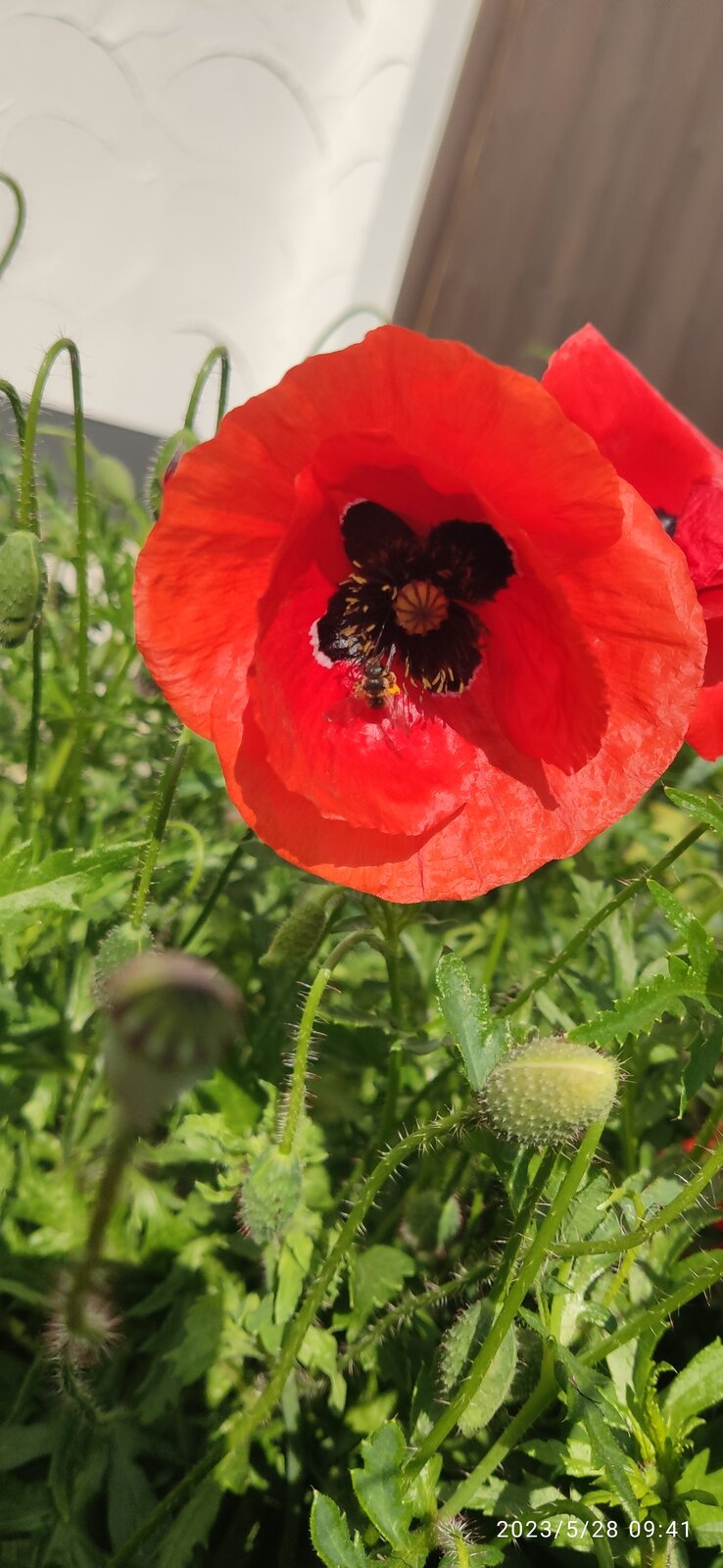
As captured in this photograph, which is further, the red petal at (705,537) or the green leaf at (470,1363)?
the red petal at (705,537)

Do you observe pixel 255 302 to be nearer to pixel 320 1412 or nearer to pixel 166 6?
pixel 166 6

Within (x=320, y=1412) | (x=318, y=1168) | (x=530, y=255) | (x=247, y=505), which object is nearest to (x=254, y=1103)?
(x=318, y=1168)

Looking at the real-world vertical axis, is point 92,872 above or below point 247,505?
below

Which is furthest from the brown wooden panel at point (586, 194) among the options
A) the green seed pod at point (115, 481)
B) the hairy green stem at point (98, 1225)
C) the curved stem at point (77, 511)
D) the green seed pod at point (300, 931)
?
the hairy green stem at point (98, 1225)

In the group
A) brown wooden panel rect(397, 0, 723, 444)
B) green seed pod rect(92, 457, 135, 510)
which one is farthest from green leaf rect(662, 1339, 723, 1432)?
brown wooden panel rect(397, 0, 723, 444)

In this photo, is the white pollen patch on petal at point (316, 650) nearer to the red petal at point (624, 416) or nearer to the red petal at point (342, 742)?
the red petal at point (342, 742)

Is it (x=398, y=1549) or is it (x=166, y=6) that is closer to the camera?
(x=398, y=1549)

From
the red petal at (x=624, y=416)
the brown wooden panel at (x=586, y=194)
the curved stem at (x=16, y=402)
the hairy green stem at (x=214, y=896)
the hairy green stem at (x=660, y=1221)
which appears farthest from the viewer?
the brown wooden panel at (x=586, y=194)
